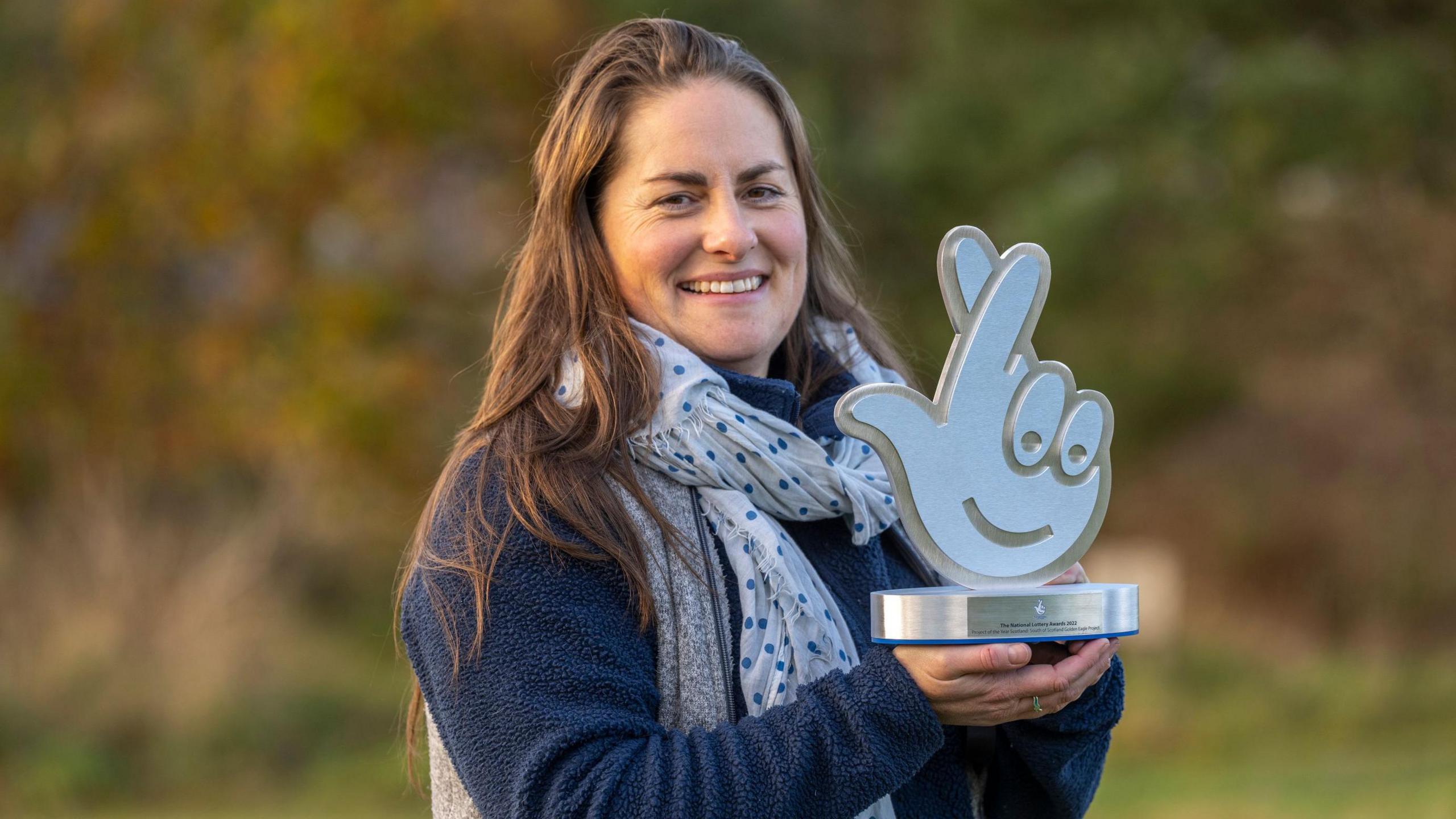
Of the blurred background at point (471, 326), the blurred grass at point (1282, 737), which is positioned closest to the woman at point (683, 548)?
the blurred grass at point (1282, 737)

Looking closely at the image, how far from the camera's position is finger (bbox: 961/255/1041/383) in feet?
6.20

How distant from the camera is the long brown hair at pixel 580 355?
5.84 feet

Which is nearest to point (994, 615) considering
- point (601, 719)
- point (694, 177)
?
point (601, 719)

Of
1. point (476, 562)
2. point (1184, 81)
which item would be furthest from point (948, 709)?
point (1184, 81)

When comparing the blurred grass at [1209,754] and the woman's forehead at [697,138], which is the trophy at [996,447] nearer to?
the woman's forehead at [697,138]

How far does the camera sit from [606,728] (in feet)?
5.46

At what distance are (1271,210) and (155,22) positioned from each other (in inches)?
276

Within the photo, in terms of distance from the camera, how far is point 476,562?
1738 mm

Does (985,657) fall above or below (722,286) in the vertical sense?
below

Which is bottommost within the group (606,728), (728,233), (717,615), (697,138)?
(606,728)

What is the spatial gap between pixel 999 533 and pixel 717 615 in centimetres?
39

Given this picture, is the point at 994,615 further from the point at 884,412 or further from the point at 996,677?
Result: the point at 884,412

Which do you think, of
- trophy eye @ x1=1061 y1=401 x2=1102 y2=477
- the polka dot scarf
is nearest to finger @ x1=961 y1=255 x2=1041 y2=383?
trophy eye @ x1=1061 y1=401 x2=1102 y2=477

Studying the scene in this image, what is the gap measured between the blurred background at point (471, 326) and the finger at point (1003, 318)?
554 centimetres
